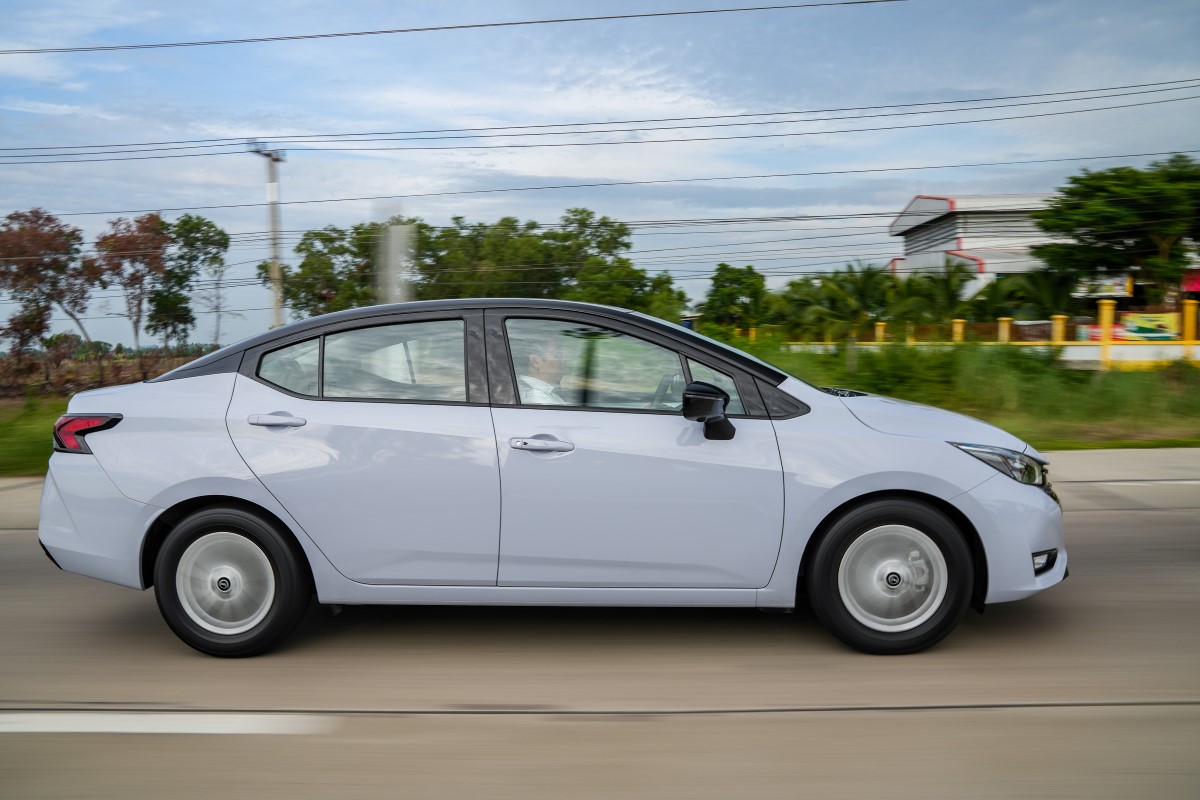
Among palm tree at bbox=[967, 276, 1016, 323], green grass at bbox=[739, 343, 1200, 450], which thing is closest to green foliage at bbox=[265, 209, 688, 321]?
palm tree at bbox=[967, 276, 1016, 323]

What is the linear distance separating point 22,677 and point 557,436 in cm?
243

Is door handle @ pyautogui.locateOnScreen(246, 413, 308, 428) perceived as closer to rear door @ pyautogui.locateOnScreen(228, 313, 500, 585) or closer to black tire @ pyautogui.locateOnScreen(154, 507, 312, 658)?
rear door @ pyautogui.locateOnScreen(228, 313, 500, 585)

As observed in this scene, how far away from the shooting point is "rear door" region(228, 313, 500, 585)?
4320 mm

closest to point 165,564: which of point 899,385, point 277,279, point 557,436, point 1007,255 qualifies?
point 557,436

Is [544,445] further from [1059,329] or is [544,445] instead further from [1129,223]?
[1129,223]

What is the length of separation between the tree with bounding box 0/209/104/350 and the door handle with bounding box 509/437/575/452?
39531mm

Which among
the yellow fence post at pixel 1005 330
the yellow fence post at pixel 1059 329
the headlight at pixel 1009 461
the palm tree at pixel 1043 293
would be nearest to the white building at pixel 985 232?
the palm tree at pixel 1043 293

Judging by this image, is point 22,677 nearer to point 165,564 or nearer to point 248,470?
point 165,564

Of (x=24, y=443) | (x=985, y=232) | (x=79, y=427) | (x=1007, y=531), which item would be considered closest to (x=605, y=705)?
(x=1007, y=531)

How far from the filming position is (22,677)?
14.0 feet

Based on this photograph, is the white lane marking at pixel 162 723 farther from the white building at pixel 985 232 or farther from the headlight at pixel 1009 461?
the white building at pixel 985 232

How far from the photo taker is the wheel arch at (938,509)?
4332mm

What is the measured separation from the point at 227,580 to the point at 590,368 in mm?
1812

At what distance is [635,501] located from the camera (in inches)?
168
